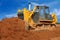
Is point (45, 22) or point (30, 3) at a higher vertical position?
point (30, 3)

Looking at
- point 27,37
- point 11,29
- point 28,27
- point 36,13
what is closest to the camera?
point 27,37

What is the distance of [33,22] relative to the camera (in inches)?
664

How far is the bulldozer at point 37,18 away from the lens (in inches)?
640

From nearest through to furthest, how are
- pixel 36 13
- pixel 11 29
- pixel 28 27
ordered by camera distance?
pixel 11 29
pixel 28 27
pixel 36 13

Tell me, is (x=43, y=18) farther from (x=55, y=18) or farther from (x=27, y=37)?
(x=27, y=37)

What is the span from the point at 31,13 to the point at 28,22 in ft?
2.73

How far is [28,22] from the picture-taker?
53.7 feet

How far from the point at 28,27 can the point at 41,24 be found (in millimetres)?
1522

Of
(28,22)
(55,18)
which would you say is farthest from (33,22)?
(55,18)

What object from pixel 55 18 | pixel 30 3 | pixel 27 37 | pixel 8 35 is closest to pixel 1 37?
pixel 8 35

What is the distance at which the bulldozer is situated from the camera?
16266 millimetres

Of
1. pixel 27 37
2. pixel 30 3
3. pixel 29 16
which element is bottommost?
pixel 27 37

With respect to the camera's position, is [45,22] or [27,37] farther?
[45,22]

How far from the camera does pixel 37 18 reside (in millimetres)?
17219
